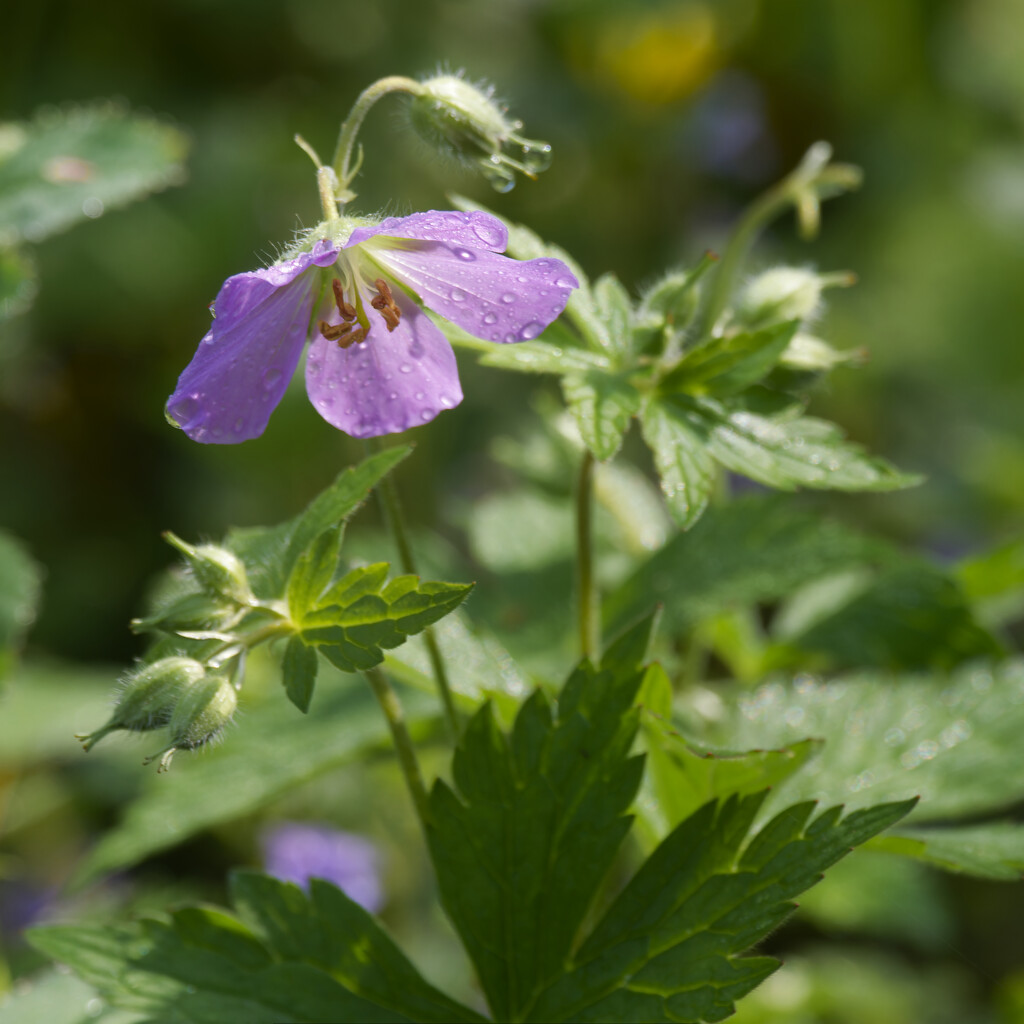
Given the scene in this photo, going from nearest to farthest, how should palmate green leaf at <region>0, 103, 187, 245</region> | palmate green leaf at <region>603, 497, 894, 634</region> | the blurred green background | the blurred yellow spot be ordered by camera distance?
palmate green leaf at <region>603, 497, 894, 634</region> → palmate green leaf at <region>0, 103, 187, 245</region> → the blurred green background → the blurred yellow spot

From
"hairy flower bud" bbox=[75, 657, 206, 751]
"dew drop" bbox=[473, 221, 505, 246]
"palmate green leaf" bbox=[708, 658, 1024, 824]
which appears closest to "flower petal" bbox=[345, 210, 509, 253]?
"dew drop" bbox=[473, 221, 505, 246]

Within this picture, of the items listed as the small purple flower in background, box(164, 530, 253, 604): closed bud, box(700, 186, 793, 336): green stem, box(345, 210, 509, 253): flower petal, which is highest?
box(700, 186, 793, 336): green stem

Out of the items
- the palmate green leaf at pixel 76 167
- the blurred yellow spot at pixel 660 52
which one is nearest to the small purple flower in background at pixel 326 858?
the palmate green leaf at pixel 76 167

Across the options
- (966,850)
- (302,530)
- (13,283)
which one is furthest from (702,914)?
(13,283)

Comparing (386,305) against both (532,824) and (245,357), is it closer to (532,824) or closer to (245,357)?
(245,357)

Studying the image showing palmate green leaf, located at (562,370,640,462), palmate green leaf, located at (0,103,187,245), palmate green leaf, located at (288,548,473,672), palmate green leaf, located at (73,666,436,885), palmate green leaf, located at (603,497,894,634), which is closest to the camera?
palmate green leaf, located at (288,548,473,672)

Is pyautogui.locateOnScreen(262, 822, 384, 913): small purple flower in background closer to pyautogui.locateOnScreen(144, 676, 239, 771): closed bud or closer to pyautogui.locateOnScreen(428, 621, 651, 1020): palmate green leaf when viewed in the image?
pyautogui.locateOnScreen(428, 621, 651, 1020): palmate green leaf

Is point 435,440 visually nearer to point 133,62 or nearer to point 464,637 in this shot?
point 133,62
